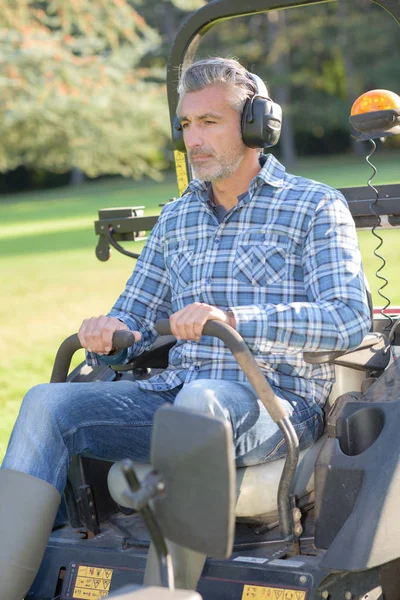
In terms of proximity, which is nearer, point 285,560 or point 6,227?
point 285,560

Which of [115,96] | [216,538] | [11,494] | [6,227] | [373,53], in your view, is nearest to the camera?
[216,538]

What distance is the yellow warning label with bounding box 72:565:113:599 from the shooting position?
3.00 m

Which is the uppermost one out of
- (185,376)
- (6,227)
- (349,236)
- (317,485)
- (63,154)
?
(63,154)

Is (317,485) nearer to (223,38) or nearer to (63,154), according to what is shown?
(63,154)

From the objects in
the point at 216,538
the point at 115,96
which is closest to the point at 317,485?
the point at 216,538

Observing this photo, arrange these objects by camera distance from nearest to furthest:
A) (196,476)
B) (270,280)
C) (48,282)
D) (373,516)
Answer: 1. (196,476)
2. (373,516)
3. (270,280)
4. (48,282)

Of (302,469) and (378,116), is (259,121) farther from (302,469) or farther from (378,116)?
(302,469)

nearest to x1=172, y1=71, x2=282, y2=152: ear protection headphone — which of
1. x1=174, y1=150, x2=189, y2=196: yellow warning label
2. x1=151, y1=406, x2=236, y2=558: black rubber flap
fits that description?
x1=174, y1=150, x2=189, y2=196: yellow warning label

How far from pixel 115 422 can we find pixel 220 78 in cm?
112

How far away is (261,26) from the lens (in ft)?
152

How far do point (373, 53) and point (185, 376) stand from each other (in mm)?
42524

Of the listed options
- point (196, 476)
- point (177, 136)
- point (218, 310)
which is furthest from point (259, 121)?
point (196, 476)

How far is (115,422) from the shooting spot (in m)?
3.06

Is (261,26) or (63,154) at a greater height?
(261,26)
